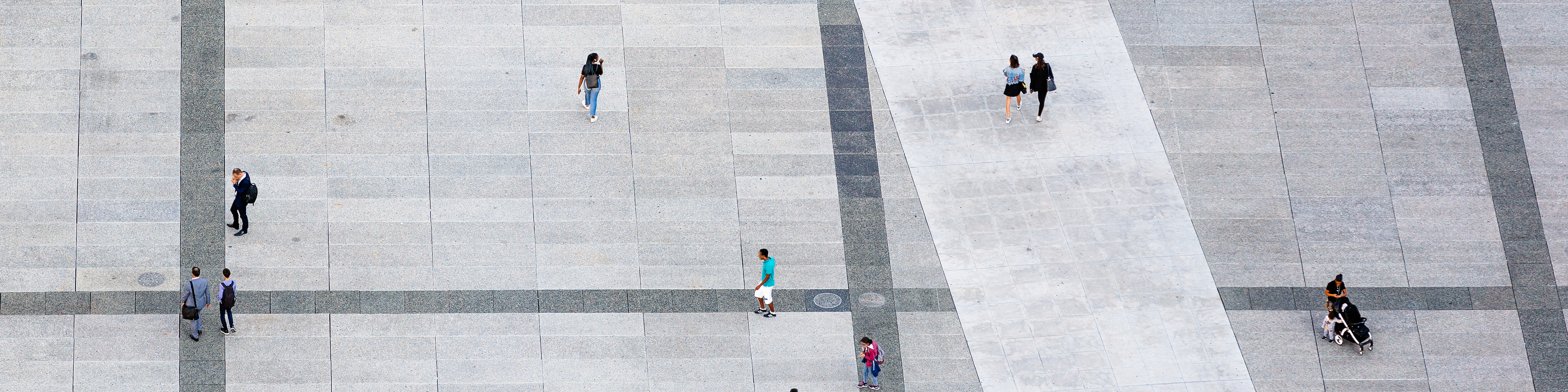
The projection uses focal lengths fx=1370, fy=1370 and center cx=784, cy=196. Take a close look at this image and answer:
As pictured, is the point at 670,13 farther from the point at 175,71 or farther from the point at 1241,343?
the point at 1241,343

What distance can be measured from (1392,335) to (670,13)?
34.5 feet

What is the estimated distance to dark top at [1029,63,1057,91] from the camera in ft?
59.2

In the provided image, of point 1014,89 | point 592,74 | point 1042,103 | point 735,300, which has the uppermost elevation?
point 592,74

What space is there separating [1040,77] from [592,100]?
5952 millimetres

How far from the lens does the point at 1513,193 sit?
723 inches

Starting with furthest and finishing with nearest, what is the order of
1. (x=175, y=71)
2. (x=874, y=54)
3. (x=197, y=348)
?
(x=874, y=54)
(x=175, y=71)
(x=197, y=348)

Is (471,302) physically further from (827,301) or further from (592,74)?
(827,301)

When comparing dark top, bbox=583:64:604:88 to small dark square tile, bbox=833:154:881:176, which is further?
small dark square tile, bbox=833:154:881:176

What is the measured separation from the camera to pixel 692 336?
1661 cm

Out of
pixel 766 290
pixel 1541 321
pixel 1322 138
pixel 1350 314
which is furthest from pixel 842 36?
pixel 1541 321

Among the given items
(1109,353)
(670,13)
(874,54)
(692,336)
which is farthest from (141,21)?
(1109,353)

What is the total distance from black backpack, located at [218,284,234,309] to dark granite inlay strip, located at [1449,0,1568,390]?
15537 mm

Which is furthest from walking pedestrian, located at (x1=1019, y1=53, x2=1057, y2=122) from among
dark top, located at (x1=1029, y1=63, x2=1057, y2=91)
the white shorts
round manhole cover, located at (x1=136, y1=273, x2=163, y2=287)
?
round manhole cover, located at (x1=136, y1=273, x2=163, y2=287)

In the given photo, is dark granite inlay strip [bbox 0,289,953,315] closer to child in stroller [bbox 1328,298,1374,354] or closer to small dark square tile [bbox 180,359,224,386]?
small dark square tile [bbox 180,359,224,386]
